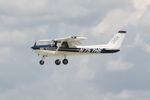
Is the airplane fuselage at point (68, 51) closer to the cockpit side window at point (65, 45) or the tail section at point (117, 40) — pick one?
the cockpit side window at point (65, 45)

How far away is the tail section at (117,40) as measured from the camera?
69.5 meters

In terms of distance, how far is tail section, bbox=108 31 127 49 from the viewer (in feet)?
228

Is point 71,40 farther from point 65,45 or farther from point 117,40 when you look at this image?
point 117,40

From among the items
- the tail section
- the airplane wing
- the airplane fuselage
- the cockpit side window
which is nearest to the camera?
the airplane wing

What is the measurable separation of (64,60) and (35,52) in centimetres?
362

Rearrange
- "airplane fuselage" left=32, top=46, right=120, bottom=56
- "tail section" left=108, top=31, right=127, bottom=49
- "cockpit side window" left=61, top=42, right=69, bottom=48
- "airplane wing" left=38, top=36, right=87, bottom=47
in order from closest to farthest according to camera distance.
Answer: "airplane wing" left=38, top=36, right=87, bottom=47 → "airplane fuselage" left=32, top=46, right=120, bottom=56 → "cockpit side window" left=61, top=42, right=69, bottom=48 → "tail section" left=108, top=31, right=127, bottom=49

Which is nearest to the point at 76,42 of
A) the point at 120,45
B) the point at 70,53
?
the point at 70,53

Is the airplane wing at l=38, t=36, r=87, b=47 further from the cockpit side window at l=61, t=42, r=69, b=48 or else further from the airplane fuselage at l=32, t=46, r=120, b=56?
the airplane fuselage at l=32, t=46, r=120, b=56

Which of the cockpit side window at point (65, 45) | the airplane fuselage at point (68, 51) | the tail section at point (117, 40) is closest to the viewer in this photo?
the airplane fuselage at point (68, 51)

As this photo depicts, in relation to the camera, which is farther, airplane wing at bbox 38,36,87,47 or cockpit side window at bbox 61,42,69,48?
cockpit side window at bbox 61,42,69,48

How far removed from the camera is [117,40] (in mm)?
70125

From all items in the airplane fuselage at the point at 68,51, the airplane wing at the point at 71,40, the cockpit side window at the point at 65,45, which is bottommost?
the airplane fuselage at the point at 68,51

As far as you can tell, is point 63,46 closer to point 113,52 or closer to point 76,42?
point 76,42

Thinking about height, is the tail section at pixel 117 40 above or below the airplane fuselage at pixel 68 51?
above
